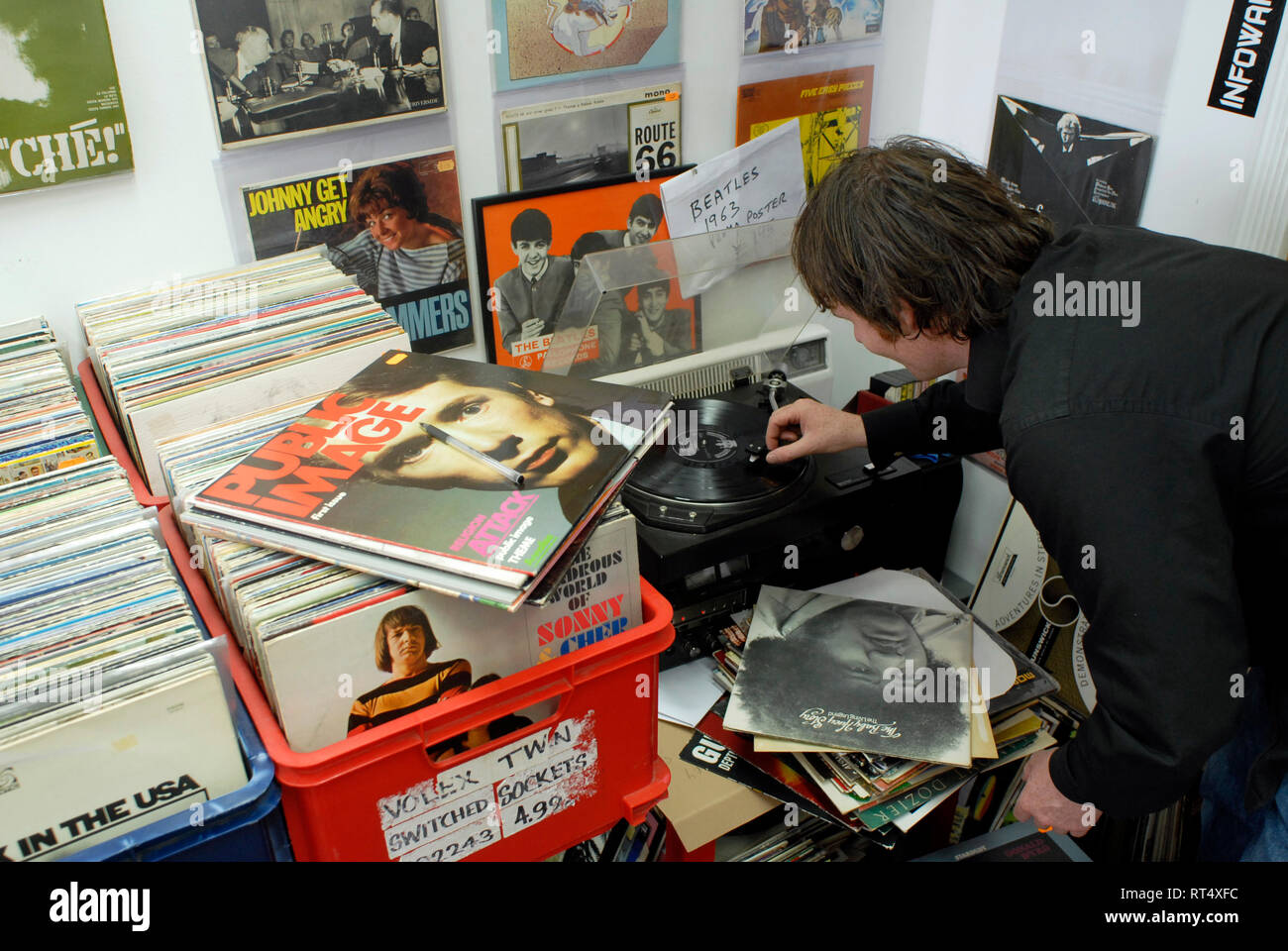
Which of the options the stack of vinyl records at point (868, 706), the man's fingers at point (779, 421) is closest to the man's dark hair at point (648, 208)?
the man's fingers at point (779, 421)

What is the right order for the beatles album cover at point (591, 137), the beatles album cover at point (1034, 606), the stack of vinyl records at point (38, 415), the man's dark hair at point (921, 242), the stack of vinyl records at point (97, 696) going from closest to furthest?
1. the stack of vinyl records at point (97, 696)
2. the stack of vinyl records at point (38, 415)
3. the man's dark hair at point (921, 242)
4. the beatles album cover at point (591, 137)
5. the beatles album cover at point (1034, 606)

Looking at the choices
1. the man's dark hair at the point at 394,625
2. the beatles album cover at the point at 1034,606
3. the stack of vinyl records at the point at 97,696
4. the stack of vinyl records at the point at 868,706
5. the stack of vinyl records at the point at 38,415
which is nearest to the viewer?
the stack of vinyl records at the point at 97,696

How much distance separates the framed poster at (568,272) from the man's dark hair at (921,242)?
405mm

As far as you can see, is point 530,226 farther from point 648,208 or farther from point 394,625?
point 394,625

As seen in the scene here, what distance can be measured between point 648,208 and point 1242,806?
1164mm

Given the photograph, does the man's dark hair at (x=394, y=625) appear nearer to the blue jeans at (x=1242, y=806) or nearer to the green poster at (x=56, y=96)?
the green poster at (x=56, y=96)

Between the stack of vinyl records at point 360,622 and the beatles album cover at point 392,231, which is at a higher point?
the beatles album cover at point 392,231

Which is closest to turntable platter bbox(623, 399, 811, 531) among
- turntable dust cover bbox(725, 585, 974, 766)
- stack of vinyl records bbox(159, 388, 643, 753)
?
turntable dust cover bbox(725, 585, 974, 766)

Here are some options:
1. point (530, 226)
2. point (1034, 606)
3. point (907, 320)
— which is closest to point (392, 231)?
point (530, 226)

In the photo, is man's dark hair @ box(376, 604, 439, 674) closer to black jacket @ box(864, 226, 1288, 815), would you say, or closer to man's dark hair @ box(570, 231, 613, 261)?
black jacket @ box(864, 226, 1288, 815)

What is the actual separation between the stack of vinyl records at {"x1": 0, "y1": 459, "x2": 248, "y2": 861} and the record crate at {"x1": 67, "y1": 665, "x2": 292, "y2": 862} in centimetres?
1

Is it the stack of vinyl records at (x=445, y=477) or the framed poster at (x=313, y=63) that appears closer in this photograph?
the stack of vinyl records at (x=445, y=477)

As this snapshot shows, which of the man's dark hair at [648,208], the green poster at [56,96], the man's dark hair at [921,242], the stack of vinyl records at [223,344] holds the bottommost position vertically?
the stack of vinyl records at [223,344]

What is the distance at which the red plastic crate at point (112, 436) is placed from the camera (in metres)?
0.93
